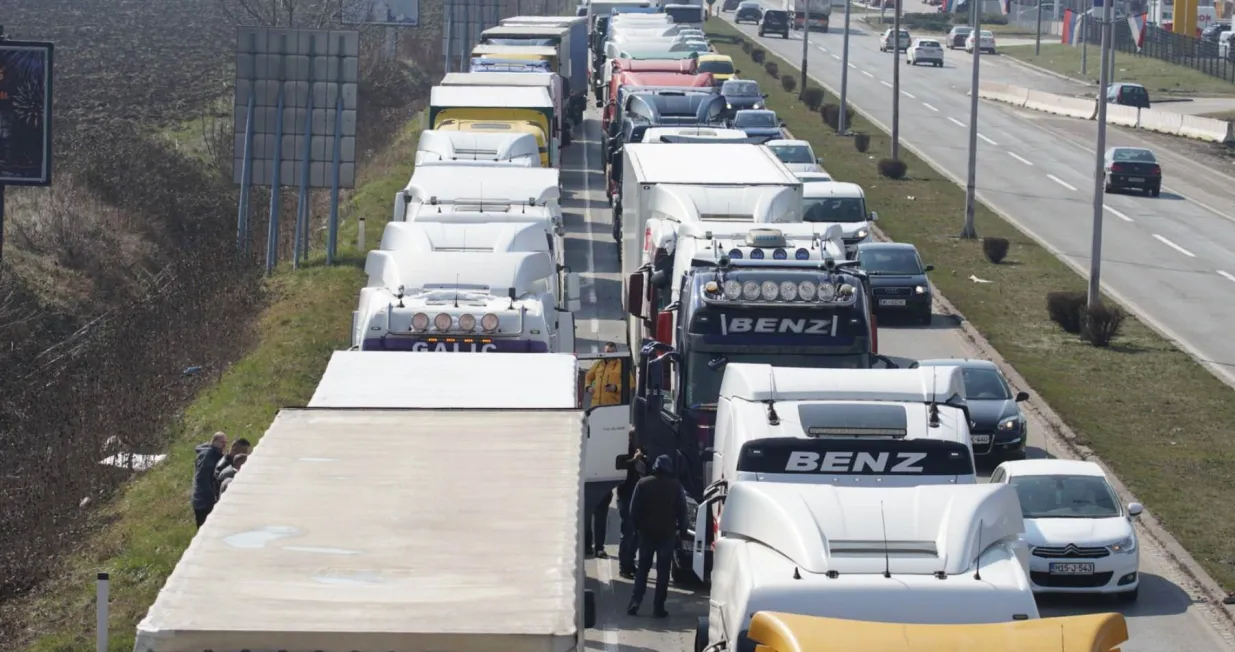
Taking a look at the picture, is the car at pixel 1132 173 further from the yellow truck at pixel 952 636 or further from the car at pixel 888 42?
the yellow truck at pixel 952 636

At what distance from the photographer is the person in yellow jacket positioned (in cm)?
1852

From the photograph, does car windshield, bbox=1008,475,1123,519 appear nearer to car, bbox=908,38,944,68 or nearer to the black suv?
car, bbox=908,38,944,68

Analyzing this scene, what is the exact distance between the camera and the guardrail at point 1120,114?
6575cm

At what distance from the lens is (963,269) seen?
126 ft

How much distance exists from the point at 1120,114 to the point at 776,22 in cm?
3348

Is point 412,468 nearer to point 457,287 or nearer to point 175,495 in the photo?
point 457,287

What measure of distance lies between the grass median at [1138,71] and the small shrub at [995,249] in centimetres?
4454

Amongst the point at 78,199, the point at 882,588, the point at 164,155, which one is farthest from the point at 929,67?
the point at 882,588

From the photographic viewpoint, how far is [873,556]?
11.5 m

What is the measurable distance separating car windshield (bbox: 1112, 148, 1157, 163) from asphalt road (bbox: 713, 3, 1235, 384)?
3.46ft

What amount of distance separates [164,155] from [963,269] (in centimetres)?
2192

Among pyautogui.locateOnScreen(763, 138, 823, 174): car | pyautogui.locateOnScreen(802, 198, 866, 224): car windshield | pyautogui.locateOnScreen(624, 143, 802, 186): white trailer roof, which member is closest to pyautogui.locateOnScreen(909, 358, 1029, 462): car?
pyautogui.locateOnScreen(624, 143, 802, 186): white trailer roof

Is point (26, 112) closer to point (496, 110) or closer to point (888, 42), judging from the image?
point (496, 110)

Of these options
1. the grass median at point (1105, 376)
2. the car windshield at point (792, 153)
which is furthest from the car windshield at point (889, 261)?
the car windshield at point (792, 153)
